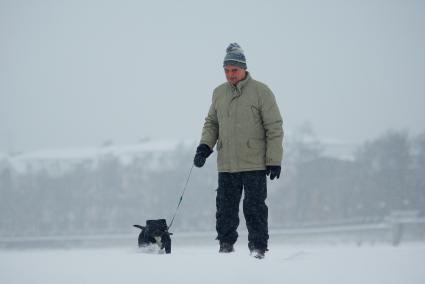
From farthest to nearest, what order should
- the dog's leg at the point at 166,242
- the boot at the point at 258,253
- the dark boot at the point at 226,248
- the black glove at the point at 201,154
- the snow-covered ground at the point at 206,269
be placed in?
the dog's leg at the point at 166,242, the black glove at the point at 201,154, the dark boot at the point at 226,248, the boot at the point at 258,253, the snow-covered ground at the point at 206,269

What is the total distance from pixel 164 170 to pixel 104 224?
397 inches

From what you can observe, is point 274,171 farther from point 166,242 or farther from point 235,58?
point 166,242

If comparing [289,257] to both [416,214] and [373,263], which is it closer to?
[373,263]

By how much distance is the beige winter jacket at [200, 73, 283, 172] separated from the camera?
21.0 feet

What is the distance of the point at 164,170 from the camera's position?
8325cm

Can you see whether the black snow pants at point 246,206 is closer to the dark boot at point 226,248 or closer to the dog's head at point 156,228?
the dark boot at point 226,248

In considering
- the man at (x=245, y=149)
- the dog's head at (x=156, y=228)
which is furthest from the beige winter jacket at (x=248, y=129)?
the dog's head at (x=156, y=228)

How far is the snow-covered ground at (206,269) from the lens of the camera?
15.8 feet

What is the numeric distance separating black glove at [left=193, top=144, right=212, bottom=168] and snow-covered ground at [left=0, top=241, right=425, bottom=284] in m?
1.26

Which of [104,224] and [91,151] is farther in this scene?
[91,151]

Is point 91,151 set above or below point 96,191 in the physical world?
above

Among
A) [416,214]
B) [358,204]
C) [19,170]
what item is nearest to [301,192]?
[358,204]

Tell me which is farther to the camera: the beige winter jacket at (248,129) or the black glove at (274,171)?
the beige winter jacket at (248,129)

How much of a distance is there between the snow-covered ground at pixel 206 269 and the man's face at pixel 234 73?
1.83m
